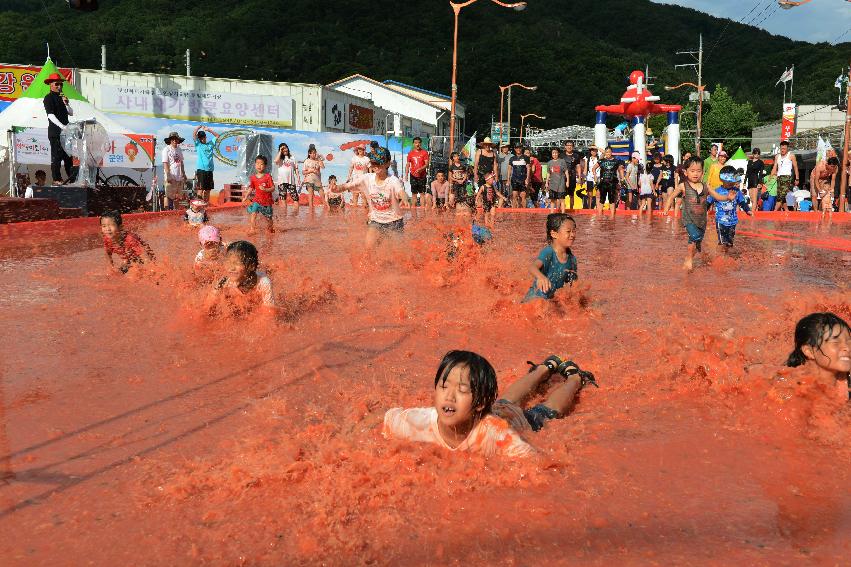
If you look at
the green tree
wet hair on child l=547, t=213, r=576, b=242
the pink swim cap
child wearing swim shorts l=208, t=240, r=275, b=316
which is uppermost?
the green tree

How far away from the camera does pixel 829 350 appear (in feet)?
15.0

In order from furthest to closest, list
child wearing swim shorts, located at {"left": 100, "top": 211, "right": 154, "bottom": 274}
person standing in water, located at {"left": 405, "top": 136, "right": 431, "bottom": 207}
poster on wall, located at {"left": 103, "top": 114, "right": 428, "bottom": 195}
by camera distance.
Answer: poster on wall, located at {"left": 103, "top": 114, "right": 428, "bottom": 195} → person standing in water, located at {"left": 405, "top": 136, "right": 431, "bottom": 207} → child wearing swim shorts, located at {"left": 100, "top": 211, "right": 154, "bottom": 274}

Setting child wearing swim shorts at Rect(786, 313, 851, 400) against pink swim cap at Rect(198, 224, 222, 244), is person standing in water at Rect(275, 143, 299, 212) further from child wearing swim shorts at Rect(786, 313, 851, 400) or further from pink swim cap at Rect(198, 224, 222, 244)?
child wearing swim shorts at Rect(786, 313, 851, 400)

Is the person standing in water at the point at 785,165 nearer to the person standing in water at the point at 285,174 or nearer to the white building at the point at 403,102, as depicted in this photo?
the person standing in water at the point at 285,174

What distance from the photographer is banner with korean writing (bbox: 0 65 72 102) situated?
36.4 meters

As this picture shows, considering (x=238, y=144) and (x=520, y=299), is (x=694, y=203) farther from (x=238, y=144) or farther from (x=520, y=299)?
(x=238, y=144)

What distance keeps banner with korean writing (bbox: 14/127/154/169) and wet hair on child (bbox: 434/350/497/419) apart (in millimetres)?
19878

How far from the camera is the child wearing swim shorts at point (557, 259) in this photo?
23.8ft

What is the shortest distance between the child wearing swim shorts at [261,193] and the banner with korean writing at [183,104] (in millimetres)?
26138

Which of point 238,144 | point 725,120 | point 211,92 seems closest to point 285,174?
point 238,144

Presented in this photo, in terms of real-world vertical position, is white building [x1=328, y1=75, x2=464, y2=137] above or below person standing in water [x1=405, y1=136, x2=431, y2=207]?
above

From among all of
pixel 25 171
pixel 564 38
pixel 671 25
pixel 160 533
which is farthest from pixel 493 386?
pixel 671 25

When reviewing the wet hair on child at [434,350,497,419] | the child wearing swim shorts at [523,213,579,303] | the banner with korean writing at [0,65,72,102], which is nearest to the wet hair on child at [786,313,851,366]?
the wet hair on child at [434,350,497,419]

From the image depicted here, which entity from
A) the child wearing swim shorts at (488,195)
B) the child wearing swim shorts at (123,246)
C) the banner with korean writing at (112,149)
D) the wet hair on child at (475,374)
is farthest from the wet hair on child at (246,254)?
the banner with korean writing at (112,149)
